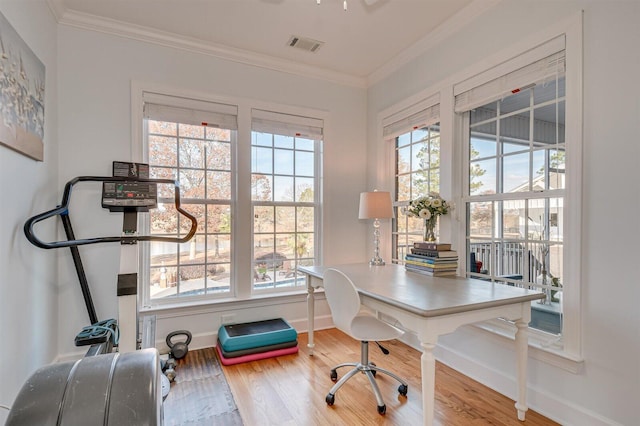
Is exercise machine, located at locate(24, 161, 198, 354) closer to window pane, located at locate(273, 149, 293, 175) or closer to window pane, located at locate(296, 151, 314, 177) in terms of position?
window pane, located at locate(273, 149, 293, 175)

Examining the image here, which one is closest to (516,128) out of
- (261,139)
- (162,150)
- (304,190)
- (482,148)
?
(482,148)

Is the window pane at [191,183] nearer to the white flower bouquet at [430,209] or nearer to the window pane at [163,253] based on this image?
the window pane at [163,253]

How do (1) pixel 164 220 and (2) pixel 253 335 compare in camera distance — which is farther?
(1) pixel 164 220

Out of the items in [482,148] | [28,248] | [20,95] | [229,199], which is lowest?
[28,248]

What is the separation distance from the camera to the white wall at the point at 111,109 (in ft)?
8.42

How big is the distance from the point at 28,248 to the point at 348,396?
88.0 inches

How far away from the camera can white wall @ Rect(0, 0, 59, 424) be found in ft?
5.71

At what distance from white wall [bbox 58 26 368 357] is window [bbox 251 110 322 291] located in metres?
0.22

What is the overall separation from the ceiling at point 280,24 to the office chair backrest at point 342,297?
6.38ft

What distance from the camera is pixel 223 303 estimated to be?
3.07 metres

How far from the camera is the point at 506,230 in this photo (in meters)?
2.37

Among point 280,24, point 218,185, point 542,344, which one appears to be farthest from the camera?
point 218,185

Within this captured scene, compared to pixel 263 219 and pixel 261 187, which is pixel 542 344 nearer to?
pixel 263 219

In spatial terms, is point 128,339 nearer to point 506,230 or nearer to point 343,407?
point 343,407
